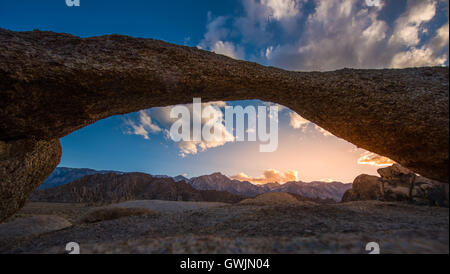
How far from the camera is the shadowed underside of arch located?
14.4 feet

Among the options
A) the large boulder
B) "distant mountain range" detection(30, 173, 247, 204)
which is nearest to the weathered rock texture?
the large boulder

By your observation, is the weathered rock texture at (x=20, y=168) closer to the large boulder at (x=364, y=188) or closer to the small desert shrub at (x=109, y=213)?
the small desert shrub at (x=109, y=213)

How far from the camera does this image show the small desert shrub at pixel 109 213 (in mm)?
7344

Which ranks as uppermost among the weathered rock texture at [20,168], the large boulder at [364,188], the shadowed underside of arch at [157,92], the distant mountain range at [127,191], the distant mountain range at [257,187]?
the shadowed underside of arch at [157,92]

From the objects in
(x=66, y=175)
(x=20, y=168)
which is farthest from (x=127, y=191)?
(x=66, y=175)

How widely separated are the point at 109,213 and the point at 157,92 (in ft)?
19.1

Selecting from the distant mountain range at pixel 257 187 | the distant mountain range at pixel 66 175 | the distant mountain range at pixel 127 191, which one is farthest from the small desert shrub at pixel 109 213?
the distant mountain range at pixel 66 175

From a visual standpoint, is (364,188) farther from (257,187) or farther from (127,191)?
(257,187)

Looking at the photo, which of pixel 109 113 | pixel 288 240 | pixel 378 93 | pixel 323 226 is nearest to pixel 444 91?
pixel 378 93

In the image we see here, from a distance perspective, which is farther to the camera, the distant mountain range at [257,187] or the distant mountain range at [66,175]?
the distant mountain range at [66,175]

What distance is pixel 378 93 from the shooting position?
16.6 feet

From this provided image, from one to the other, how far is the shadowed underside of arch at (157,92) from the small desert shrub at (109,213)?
242cm

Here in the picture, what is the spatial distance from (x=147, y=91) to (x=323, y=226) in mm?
5860
